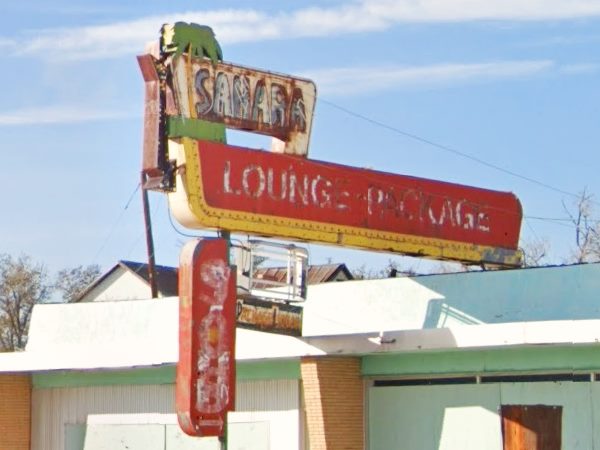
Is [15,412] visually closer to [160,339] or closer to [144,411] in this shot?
[144,411]

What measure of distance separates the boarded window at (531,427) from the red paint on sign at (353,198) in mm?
4074

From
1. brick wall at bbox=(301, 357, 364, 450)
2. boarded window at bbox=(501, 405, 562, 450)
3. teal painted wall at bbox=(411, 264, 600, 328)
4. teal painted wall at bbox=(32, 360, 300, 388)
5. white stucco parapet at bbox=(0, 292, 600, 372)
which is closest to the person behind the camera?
white stucco parapet at bbox=(0, 292, 600, 372)

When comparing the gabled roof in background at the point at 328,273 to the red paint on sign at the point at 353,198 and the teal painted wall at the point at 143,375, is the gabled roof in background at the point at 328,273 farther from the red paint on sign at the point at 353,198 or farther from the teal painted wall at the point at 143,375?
the red paint on sign at the point at 353,198

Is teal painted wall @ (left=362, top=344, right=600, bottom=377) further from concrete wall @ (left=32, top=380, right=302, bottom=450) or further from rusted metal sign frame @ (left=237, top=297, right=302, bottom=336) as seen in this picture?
concrete wall @ (left=32, top=380, right=302, bottom=450)

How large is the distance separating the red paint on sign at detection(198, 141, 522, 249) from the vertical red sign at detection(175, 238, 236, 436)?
104 cm

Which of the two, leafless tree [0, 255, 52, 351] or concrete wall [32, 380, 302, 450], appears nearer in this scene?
concrete wall [32, 380, 302, 450]

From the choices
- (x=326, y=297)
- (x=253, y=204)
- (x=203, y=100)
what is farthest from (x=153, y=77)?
(x=326, y=297)

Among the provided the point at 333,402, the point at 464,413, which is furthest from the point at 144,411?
the point at 464,413

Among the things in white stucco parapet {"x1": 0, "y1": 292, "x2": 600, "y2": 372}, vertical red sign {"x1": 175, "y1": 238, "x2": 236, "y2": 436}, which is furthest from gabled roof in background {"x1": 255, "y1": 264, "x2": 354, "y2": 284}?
vertical red sign {"x1": 175, "y1": 238, "x2": 236, "y2": 436}

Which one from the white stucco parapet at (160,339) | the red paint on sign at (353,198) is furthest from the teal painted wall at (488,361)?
the red paint on sign at (353,198)

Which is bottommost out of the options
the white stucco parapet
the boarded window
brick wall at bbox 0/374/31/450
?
the boarded window

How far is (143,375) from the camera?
94.0 ft

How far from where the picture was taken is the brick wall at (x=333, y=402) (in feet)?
80.4

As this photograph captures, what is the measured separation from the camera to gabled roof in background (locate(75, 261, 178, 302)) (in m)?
67.6
